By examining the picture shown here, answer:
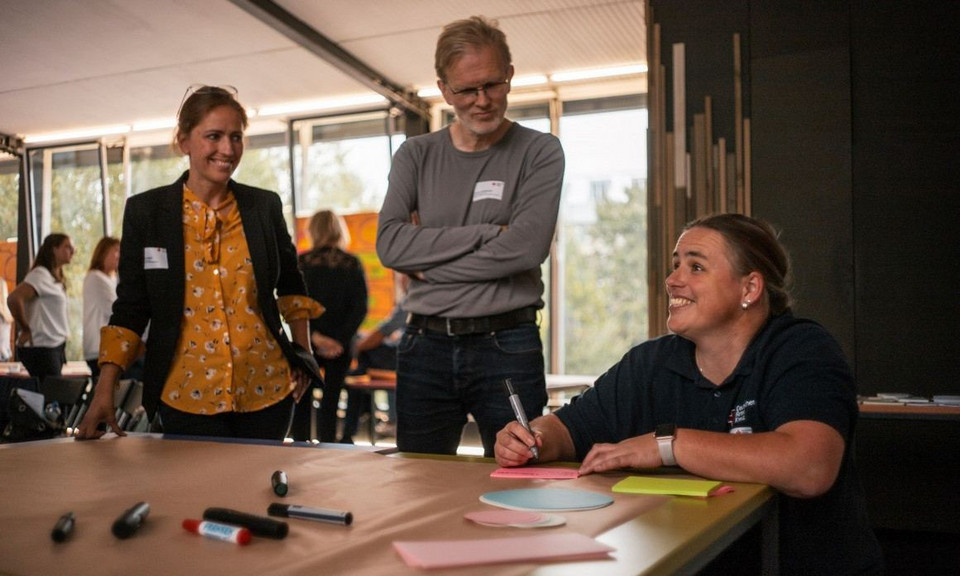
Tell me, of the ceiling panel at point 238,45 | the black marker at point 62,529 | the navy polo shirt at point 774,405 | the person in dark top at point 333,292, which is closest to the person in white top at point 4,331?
the ceiling panel at point 238,45

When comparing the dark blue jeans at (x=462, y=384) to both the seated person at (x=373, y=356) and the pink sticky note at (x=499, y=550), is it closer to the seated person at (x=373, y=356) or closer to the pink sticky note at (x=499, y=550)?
the pink sticky note at (x=499, y=550)

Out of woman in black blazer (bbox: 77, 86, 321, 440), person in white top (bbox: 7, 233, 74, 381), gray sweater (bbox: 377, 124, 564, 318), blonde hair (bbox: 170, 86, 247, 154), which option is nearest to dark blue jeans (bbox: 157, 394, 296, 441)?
woman in black blazer (bbox: 77, 86, 321, 440)

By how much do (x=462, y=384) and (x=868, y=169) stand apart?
130 inches

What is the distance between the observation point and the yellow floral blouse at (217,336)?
2346 mm

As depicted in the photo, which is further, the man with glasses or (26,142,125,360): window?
(26,142,125,360): window

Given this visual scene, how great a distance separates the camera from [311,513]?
1.20 metres

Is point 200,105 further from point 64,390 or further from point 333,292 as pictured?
point 333,292

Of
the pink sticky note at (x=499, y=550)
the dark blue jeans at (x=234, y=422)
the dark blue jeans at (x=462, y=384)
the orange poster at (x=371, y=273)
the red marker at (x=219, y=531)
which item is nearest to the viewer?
the pink sticky note at (x=499, y=550)

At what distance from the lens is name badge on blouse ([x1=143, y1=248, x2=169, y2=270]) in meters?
2.38

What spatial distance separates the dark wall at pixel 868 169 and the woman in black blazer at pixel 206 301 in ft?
10.3

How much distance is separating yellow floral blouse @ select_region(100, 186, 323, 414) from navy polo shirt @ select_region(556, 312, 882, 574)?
89 cm

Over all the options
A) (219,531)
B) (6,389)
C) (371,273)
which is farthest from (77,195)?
(219,531)

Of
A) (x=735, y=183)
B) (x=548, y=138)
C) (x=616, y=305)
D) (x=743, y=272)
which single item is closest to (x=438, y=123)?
(x=616, y=305)

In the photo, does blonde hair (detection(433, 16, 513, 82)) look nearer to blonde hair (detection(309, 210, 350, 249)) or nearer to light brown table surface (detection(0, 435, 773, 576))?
light brown table surface (detection(0, 435, 773, 576))
